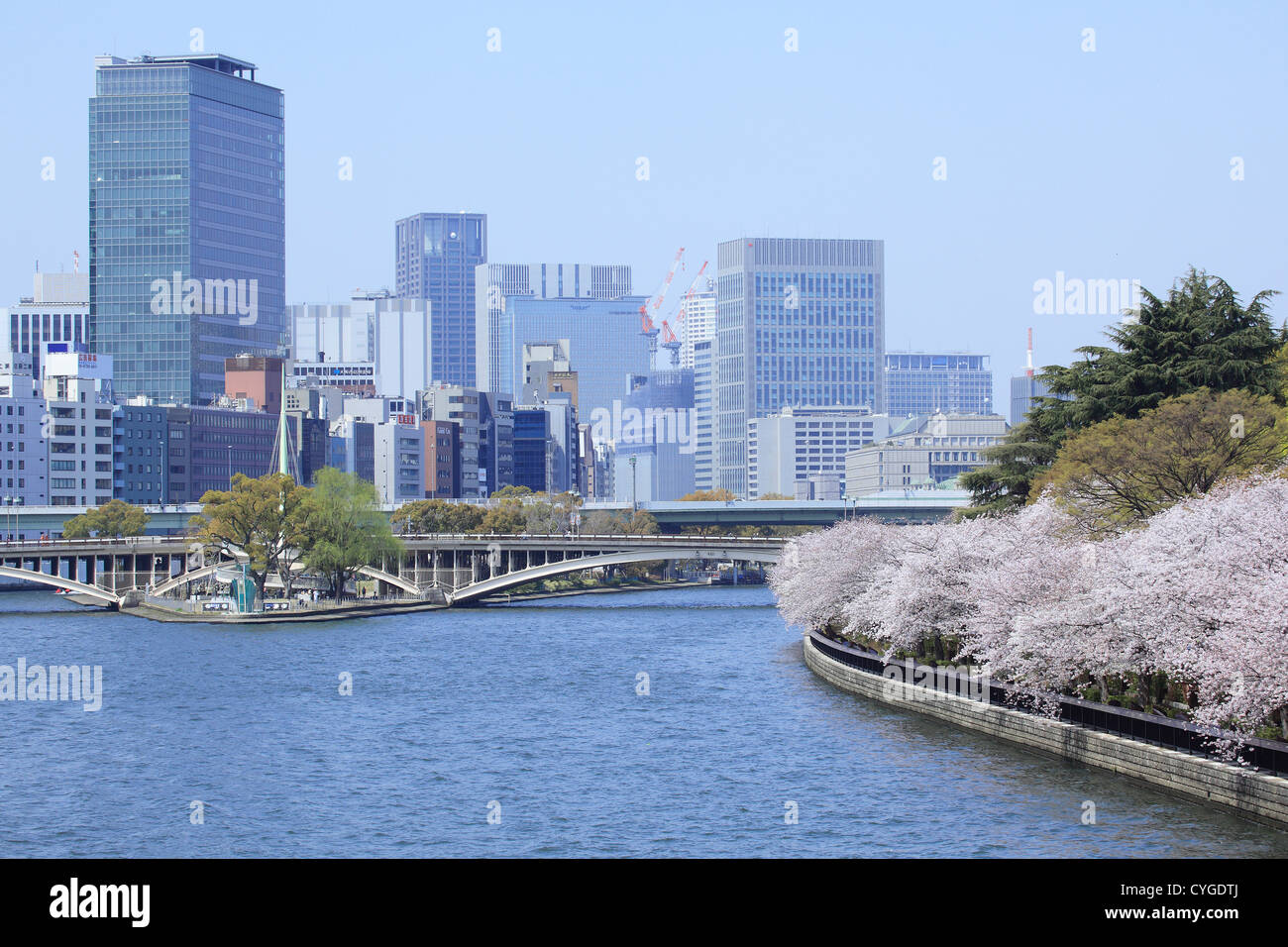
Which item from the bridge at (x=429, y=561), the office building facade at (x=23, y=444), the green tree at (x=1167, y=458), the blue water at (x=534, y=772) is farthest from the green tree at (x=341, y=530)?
the office building facade at (x=23, y=444)

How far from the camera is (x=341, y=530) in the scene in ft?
346

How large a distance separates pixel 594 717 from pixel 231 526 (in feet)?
190

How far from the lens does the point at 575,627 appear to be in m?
90.5

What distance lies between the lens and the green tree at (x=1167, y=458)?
45.2 metres

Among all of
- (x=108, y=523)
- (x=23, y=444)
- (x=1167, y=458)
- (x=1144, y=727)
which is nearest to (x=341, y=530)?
(x=108, y=523)

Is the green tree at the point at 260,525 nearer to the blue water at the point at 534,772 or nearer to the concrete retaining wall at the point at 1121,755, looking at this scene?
the blue water at the point at 534,772

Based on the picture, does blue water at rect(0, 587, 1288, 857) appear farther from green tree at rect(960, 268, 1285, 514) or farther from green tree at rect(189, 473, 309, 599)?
green tree at rect(189, 473, 309, 599)

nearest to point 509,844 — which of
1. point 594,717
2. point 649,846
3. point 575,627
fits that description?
point 649,846

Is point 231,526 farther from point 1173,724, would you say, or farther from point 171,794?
point 1173,724

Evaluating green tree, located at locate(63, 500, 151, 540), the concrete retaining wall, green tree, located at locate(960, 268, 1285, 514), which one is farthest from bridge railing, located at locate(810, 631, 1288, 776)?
green tree, located at locate(63, 500, 151, 540)

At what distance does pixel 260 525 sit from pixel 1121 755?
76970 mm

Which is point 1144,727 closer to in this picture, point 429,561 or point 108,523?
point 429,561
